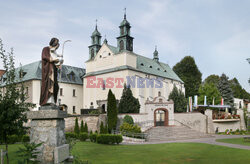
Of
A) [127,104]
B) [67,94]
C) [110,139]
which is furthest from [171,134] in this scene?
[67,94]

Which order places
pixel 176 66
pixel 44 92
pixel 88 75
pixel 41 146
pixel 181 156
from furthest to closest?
pixel 176 66 < pixel 88 75 < pixel 181 156 < pixel 44 92 < pixel 41 146

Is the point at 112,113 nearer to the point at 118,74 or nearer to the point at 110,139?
the point at 110,139

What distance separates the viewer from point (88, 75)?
47.9 metres

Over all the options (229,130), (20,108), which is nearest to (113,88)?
(229,130)

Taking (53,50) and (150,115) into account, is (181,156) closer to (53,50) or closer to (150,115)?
(53,50)

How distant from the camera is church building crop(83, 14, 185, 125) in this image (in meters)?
43.3

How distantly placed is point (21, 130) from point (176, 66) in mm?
61399

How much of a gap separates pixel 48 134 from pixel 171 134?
2301 cm

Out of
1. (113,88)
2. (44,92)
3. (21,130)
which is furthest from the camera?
(113,88)

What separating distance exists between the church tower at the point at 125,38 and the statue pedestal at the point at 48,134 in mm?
37715

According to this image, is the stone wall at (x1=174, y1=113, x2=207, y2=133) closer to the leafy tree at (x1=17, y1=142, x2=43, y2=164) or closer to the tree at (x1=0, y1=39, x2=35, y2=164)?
the tree at (x1=0, y1=39, x2=35, y2=164)

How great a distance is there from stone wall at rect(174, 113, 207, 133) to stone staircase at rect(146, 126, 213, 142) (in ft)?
8.44

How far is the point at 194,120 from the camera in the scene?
3388cm

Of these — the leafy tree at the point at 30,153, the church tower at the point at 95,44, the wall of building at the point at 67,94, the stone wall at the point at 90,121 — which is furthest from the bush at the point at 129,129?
the church tower at the point at 95,44
